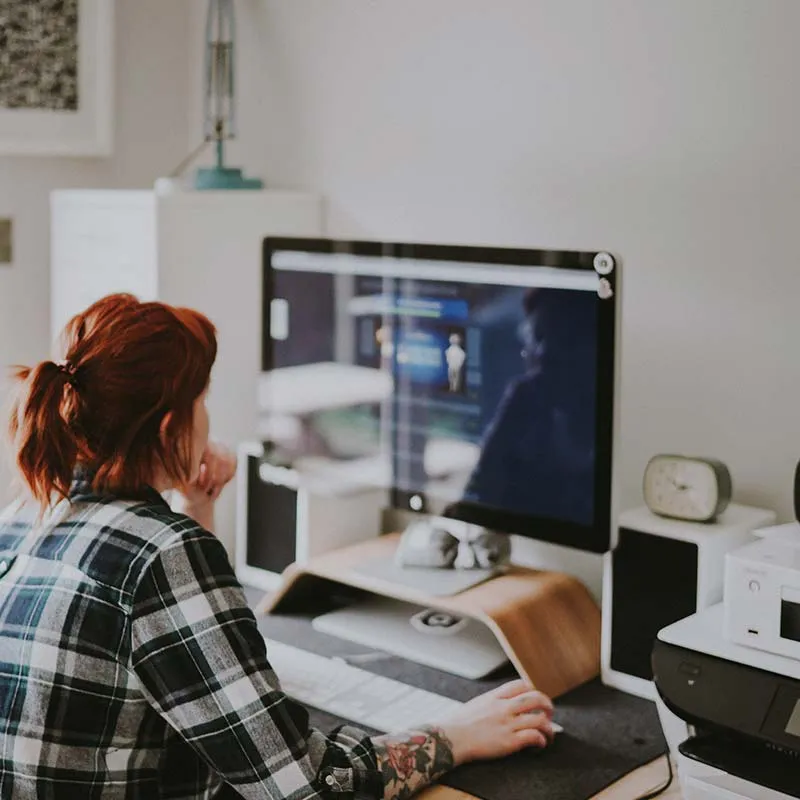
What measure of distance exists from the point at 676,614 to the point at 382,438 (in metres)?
0.56

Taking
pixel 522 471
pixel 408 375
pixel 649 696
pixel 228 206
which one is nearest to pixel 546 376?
pixel 522 471

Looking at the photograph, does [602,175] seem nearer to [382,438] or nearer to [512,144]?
[512,144]

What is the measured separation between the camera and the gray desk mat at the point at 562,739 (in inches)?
63.4

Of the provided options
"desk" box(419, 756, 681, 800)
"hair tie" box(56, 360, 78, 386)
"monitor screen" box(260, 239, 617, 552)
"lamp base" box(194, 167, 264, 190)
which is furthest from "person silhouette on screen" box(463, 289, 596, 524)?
"lamp base" box(194, 167, 264, 190)

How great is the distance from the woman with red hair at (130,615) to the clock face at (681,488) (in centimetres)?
64

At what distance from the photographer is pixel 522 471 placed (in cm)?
196

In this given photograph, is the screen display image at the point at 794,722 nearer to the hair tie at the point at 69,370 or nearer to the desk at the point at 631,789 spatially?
the desk at the point at 631,789

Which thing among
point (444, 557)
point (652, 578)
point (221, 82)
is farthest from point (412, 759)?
point (221, 82)

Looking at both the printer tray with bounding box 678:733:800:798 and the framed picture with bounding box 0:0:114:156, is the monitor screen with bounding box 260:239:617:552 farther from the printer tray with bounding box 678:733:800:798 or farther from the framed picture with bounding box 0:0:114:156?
the framed picture with bounding box 0:0:114:156

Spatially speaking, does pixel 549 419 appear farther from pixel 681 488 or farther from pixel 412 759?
pixel 412 759

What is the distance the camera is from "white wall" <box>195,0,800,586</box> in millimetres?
1939

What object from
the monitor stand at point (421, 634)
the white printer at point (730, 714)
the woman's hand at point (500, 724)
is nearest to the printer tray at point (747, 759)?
the white printer at point (730, 714)

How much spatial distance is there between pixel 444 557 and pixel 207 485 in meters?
0.46

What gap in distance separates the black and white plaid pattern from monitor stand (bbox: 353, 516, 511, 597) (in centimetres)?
70
